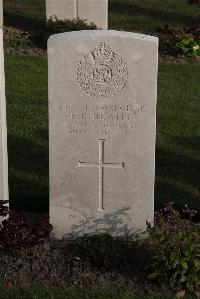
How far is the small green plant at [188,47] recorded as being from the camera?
13.6m

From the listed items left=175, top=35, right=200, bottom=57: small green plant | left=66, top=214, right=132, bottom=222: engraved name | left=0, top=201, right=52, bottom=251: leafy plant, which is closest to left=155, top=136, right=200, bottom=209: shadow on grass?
Answer: left=66, top=214, right=132, bottom=222: engraved name

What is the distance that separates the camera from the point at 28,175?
825cm

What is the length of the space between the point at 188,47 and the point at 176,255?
27.0ft

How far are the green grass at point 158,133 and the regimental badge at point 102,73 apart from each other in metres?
1.72

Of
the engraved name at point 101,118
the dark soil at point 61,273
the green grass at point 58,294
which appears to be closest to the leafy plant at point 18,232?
the dark soil at point 61,273

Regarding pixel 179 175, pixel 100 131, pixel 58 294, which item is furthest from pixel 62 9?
pixel 58 294

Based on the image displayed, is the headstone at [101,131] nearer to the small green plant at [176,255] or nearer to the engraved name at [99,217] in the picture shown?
the engraved name at [99,217]

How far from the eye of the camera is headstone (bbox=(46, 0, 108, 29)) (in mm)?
13983

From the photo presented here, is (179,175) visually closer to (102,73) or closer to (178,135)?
(178,135)

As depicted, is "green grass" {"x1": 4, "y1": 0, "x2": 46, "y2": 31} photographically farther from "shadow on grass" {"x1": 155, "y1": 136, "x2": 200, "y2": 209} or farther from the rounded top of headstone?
the rounded top of headstone

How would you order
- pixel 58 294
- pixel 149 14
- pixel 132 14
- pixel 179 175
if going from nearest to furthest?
pixel 58 294
pixel 179 175
pixel 132 14
pixel 149 14

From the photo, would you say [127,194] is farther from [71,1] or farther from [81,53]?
[71,1]

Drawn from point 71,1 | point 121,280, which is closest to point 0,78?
point 121,280

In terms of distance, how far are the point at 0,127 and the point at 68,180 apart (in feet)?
2.65
